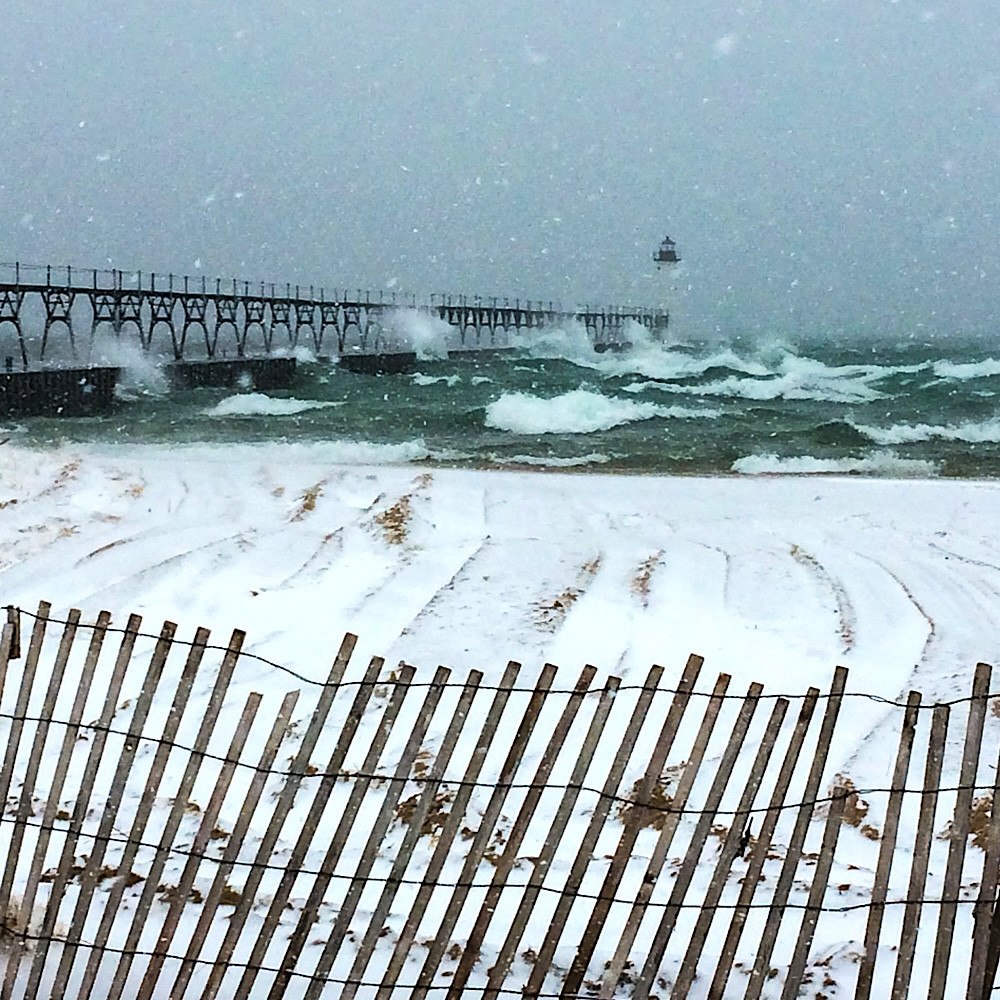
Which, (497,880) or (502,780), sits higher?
(502,780)

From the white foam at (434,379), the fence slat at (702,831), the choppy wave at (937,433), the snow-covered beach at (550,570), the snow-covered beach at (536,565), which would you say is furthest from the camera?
the white foam at (434,379)

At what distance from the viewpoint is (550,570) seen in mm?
9594

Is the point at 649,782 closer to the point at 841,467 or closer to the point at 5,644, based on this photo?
the point at 5,644

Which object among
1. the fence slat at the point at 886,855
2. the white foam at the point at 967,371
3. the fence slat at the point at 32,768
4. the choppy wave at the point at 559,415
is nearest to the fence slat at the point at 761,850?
the fence slat at the point at 886,855

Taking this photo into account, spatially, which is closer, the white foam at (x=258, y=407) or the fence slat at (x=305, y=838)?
the fence slat at (x=305, y=838)

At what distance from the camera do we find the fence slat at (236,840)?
139 inches

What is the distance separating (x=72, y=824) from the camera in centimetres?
382

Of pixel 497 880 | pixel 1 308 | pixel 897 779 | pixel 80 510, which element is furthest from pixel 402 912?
pixel 1 308

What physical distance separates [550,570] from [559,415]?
728 inches

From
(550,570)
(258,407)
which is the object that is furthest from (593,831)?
(258,407)

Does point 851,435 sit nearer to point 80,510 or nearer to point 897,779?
point 80,510

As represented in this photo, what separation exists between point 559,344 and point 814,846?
85.3 metres

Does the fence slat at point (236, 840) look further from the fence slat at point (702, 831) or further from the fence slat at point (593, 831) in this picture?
the fence slat at point (702, 831)

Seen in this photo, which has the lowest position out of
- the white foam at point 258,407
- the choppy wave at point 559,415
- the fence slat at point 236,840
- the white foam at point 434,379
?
the white foam at point 434,379
